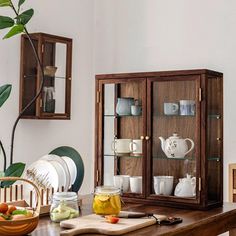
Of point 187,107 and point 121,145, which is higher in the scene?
point 187,107

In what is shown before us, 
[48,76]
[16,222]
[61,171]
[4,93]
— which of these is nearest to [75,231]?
[16,222]

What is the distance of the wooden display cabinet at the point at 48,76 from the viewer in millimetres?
3549

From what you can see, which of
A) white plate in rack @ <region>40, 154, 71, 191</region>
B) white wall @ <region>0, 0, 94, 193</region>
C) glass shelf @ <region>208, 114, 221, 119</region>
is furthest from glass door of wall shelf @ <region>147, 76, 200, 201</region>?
white wall @ <region>0, 0, 94, 193</region>

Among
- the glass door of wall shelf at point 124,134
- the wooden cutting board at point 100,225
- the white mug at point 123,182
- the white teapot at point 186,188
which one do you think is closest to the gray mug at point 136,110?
the glass door of wall shelf at point 124,134

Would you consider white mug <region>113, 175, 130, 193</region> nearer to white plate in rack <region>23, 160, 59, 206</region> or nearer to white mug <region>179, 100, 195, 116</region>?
white plate in rack <region>23, 160, 59, 206</region>

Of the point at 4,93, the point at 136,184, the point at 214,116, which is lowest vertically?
the point at 136,184

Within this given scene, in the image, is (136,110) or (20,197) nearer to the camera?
(20,197)

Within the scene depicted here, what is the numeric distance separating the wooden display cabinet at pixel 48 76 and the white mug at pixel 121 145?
64 cm

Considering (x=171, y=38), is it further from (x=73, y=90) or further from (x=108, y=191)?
(x=108, y=191)

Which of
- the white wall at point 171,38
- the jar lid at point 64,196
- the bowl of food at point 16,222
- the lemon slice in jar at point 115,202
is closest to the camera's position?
the bowl of food at point 16,222

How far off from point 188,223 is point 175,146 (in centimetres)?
70

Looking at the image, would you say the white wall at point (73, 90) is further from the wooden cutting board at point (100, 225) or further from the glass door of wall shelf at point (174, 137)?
the wooden cutting board at point (100, 225)

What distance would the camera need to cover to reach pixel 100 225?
2193mm

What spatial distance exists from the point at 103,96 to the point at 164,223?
113cm
